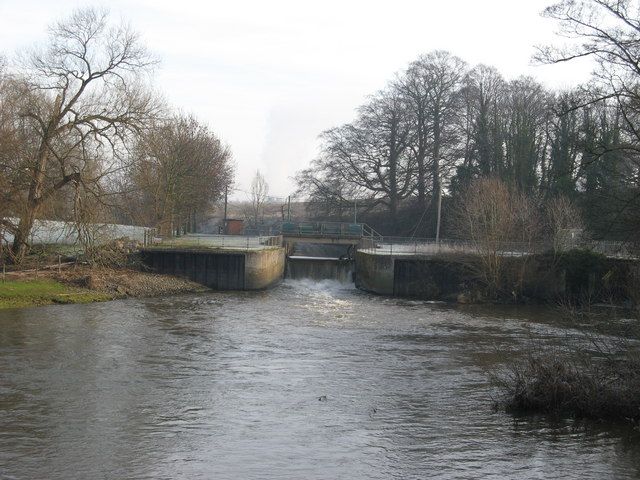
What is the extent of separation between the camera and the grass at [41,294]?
32.7m

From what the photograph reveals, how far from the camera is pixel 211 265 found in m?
45.2

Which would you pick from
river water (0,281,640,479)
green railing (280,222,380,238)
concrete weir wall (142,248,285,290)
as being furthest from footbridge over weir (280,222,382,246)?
river water (0,281,640,479)

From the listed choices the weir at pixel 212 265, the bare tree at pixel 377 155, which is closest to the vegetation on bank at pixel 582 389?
the weir at pixel 212 265

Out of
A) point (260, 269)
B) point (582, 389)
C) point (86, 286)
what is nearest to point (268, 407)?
point (582, 389)

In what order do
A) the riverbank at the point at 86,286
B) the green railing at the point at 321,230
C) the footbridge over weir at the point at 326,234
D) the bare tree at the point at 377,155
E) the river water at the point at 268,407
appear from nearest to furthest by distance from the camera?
the river water at the point at 268,407 < the riverbank at the point at 86,286 < the footbridge over weir at the point at 326,234 < the green railing at the point at 321,230 < the bare tree at the point at 377,155

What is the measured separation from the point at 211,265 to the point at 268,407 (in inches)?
1145

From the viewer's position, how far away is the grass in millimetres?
32719

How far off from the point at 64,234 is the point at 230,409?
28958 millimetres

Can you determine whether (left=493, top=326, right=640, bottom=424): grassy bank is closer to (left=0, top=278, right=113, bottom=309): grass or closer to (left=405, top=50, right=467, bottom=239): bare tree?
(left=0, top=278, right=113, bottom=309): grass

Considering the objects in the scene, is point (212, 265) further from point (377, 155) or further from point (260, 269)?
point (377, 155)

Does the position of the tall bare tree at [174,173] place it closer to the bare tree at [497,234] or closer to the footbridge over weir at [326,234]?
the footbridge over weir at [326,234]

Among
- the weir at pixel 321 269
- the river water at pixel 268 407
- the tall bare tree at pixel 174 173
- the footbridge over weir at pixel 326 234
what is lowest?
the river water at pixel 268 407

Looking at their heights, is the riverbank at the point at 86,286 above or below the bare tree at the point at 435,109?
below

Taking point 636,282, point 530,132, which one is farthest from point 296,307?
point 530,132
